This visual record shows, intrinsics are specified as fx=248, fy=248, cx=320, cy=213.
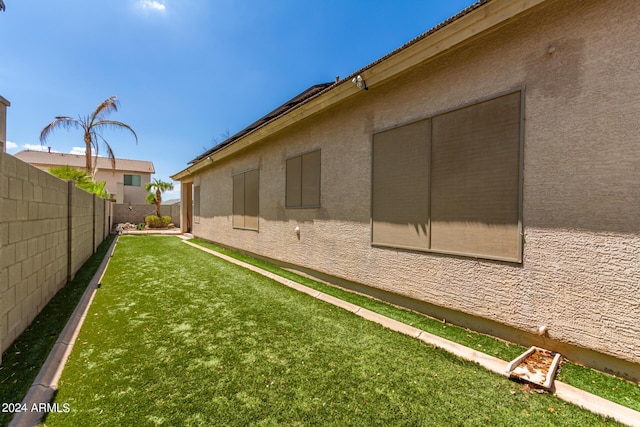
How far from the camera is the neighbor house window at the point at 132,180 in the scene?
32469mm

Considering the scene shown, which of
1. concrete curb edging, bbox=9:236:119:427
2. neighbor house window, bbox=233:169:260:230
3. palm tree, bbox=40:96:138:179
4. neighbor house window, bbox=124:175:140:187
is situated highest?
palm tree, bbox=40:96:138:179

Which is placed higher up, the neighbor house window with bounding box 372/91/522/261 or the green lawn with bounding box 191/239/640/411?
the neighbor house window with bounding box 372/91/522/261

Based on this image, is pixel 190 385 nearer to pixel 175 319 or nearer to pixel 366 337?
pixel 175 319

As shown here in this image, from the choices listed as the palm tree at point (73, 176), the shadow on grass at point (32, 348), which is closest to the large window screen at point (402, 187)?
the shadow on grass at point (32, 348)

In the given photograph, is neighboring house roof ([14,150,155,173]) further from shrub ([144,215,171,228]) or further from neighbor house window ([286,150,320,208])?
neighbor house window ([286,150,320,208])

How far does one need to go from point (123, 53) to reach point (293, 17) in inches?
301

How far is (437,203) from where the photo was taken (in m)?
3.79

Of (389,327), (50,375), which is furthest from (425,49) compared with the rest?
(50,375)

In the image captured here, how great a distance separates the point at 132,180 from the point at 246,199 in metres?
32.7

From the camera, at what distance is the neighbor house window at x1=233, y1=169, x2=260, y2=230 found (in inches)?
335

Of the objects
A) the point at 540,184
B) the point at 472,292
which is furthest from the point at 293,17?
the point at 472,292

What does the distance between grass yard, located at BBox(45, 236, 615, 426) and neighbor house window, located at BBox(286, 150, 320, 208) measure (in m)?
2.73

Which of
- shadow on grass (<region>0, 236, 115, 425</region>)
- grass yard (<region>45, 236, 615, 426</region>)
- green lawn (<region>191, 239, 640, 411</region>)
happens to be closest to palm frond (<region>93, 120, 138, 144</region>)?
shadow on grass (<region>0, 236, 115, 425</region>)

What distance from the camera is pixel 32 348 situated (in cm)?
293
